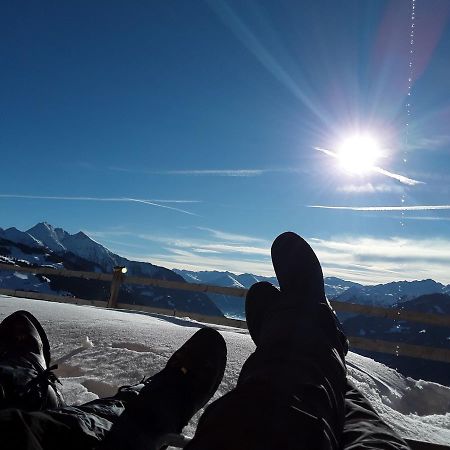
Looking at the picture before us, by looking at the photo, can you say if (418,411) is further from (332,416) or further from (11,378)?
(11,378)

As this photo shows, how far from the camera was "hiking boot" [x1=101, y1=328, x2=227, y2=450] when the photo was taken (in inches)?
40.7

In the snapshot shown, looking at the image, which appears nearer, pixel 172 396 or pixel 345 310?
pixel 172 396

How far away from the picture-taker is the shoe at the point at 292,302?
1255 mm

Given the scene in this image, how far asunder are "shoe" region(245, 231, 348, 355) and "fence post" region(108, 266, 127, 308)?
14.9ft

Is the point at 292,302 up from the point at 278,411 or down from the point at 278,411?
up

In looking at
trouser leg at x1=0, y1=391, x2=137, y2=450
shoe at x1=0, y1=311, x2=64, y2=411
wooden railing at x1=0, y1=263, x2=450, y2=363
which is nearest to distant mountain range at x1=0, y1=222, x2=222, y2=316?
wooden railing at x1=0, y1=263, x2=450, y2=363

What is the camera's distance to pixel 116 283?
6.37m

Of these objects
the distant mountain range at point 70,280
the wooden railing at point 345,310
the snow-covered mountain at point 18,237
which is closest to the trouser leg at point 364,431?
the wooden railing at point 345,310

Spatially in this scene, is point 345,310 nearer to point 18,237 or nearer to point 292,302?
point 292,302

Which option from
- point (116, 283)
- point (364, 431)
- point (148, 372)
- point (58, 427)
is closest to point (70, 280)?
point (116, 283)

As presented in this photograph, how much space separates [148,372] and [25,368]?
0.68 m

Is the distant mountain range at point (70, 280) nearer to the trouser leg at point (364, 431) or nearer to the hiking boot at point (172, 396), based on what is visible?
the hiking boot at point (172, 396)

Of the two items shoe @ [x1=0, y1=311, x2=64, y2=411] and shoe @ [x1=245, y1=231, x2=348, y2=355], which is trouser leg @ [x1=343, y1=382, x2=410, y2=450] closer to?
shoe @ [x1=245, y1=231, x2=348, y2=355]

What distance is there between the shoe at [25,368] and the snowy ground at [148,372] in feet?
0.78
